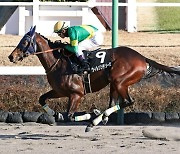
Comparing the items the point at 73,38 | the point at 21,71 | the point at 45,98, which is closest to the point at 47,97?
the point at 45,98

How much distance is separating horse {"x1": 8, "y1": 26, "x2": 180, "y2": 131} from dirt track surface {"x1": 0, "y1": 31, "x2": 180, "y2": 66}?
13.9 feet

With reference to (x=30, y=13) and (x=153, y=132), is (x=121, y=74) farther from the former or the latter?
(x=30, y=13)

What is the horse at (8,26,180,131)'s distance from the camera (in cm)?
1105

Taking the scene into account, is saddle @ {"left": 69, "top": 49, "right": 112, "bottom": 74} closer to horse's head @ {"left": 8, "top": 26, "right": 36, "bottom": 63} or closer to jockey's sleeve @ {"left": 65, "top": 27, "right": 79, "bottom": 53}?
jockey's sleeve @ {"left": 65, "top": 27, "right": 79, "bottom": 53}

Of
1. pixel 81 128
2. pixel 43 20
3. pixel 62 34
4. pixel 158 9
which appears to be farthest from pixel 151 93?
pixel 158 9

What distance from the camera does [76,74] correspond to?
36.8 feet

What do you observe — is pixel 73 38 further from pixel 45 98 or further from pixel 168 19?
pixel 168 19

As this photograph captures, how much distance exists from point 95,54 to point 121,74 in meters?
0.51

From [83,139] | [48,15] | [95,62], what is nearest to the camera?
[83,139]

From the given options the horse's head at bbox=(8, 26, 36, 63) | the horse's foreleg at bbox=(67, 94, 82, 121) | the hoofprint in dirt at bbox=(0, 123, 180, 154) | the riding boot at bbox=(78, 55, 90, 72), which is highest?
the horse's head at bbox=(8, 26, 36, 63)

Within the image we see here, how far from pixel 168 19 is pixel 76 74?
11052 millimetres

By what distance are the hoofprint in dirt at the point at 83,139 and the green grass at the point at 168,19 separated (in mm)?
8352

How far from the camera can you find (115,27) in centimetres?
1256

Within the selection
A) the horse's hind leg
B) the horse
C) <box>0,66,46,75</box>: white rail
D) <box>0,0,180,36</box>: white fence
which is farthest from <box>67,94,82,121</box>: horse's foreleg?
<box>0,0,180,36</box>: white fence
